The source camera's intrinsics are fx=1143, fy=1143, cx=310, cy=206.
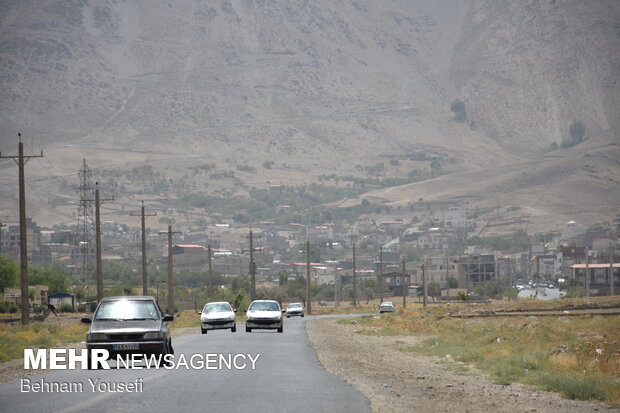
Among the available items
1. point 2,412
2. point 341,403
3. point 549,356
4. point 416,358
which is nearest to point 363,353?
point 416,358

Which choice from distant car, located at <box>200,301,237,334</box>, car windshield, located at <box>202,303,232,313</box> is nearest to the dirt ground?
distant car, located at <box>200,301,237,334</box>

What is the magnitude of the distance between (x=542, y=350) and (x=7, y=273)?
88.5 meters

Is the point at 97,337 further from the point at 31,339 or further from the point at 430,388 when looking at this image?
the point at 31,339

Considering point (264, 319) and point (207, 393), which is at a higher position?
point (207, 393)

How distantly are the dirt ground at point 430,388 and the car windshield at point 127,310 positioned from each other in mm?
4587

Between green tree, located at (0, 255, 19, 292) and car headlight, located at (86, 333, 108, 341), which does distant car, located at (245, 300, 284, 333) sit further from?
green tree, located at (0, 255, 19, 292)

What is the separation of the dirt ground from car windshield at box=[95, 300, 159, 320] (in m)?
4.59

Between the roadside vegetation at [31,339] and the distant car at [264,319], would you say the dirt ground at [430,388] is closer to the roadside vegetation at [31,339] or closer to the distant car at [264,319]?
the roadside vegetation at [31,339]

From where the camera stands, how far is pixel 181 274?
626 feet

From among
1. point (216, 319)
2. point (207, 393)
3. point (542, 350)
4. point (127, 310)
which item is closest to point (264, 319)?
point (216, 319)

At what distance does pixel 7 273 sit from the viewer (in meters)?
116

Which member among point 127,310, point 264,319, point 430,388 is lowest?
point 430,388

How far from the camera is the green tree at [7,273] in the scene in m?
115

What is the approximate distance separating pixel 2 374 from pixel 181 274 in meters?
165
